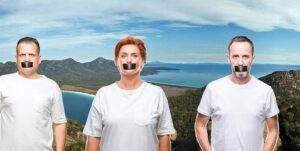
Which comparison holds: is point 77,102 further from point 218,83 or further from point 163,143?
point 163,143

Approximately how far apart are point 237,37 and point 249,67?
0.42 meters

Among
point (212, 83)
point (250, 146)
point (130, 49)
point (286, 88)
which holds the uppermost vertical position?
point (130, 49)

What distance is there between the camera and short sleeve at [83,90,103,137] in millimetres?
4969

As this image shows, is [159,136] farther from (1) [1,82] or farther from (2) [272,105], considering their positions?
(1) [1,82]

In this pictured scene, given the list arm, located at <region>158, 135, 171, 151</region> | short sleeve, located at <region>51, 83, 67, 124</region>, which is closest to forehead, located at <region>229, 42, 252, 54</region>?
arm, located at <region>158, 135, 171, 151</region>

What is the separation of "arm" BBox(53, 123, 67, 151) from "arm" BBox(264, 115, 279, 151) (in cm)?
270

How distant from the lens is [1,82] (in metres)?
5.63

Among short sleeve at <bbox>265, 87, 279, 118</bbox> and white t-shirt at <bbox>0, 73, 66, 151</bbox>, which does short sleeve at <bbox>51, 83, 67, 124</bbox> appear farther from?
short sleeve at <bbox>265, 87, 279, 118</bbox>

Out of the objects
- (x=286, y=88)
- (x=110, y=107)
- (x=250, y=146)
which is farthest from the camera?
(x=286, y=88)

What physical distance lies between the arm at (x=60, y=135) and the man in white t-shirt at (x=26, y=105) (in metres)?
0.12

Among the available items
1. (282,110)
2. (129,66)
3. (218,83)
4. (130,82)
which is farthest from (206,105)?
(282,110)

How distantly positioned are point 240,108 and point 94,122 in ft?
6.15

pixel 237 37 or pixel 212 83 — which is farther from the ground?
pixel 237 37

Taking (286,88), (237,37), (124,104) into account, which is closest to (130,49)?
(124,104)
